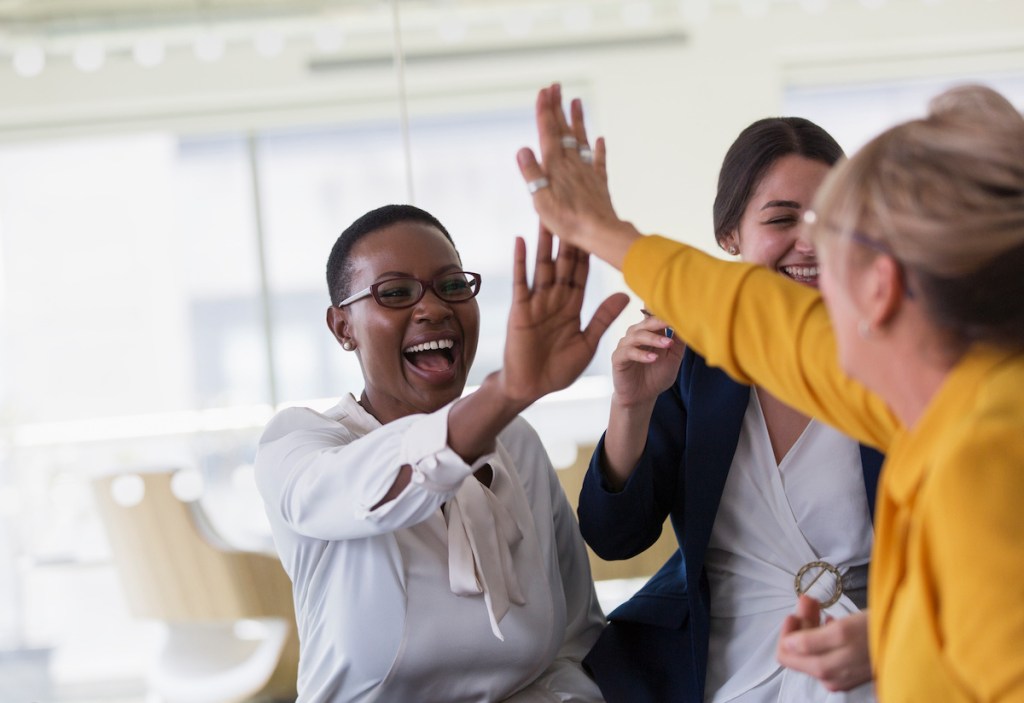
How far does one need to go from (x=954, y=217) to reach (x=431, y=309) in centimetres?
95

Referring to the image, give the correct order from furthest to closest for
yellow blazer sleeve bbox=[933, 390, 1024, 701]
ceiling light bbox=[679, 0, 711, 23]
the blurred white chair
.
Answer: ceiling light bbox=[679, 0, 711, 23] < the blurred white chair < yellow blazer sleeve bbox=[933, 390, 1024, 701]

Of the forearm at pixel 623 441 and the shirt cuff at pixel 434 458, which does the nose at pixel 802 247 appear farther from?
the shirt cuff at pixel 434 458

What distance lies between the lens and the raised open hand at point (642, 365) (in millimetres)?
1591

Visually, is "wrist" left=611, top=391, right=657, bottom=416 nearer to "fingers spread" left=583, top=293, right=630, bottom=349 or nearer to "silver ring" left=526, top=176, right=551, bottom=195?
"fingers spread" left=583, top=293, right=630, bottom=349

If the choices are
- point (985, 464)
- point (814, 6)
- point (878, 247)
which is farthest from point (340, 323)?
point (814, 6)

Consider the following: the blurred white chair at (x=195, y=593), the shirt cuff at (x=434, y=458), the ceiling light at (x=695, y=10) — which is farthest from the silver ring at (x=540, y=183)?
the ceiling light at (x=695, y=10)

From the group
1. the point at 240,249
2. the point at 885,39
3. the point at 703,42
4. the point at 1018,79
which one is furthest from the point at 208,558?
the point at 1018,79

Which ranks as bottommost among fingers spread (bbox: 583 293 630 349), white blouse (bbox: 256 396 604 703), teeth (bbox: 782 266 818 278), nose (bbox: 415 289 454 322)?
white blouse (bbox: 256 396 604 703)

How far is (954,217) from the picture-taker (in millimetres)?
943

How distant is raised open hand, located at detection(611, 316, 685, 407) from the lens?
159 cm

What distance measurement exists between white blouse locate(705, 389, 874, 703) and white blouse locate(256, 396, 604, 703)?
264 millimetres

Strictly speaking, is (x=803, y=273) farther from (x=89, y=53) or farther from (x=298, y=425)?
(x=89, y=53)

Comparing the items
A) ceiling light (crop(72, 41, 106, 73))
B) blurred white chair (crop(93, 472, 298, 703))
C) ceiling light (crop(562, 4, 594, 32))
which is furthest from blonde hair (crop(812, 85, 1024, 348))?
ceiling light (crop(72, 41, 106, 73))

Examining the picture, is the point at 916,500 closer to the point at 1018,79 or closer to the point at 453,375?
the point at 453,375
